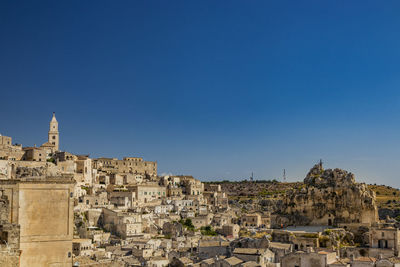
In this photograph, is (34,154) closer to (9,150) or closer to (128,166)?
(9,150)

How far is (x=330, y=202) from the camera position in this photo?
3747 centimetres

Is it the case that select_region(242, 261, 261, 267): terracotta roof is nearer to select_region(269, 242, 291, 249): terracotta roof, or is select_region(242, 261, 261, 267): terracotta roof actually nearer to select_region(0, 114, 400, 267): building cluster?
select_region(0, 114, 400, 267): building cluster

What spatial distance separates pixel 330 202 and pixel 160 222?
1610cm

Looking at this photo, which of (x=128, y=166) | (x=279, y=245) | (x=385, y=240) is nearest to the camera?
(x=385, y=240)

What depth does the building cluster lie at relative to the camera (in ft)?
32.2

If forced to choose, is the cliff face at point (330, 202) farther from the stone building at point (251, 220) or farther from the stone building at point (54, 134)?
the stone building at point (54, 134)

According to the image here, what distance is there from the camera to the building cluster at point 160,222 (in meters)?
9.83

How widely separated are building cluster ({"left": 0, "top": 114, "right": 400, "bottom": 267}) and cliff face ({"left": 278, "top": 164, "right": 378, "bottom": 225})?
0.08 meters

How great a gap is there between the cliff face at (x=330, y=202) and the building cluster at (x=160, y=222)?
83 millimetres

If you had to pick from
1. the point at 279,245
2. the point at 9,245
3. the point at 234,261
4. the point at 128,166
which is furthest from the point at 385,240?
the point at 128,166

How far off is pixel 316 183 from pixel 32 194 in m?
33.2

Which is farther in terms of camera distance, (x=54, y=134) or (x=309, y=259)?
(x=54, y=134)

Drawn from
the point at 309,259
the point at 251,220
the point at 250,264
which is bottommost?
the point at 250,264

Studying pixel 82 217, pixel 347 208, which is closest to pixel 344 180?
pixel 347 208
